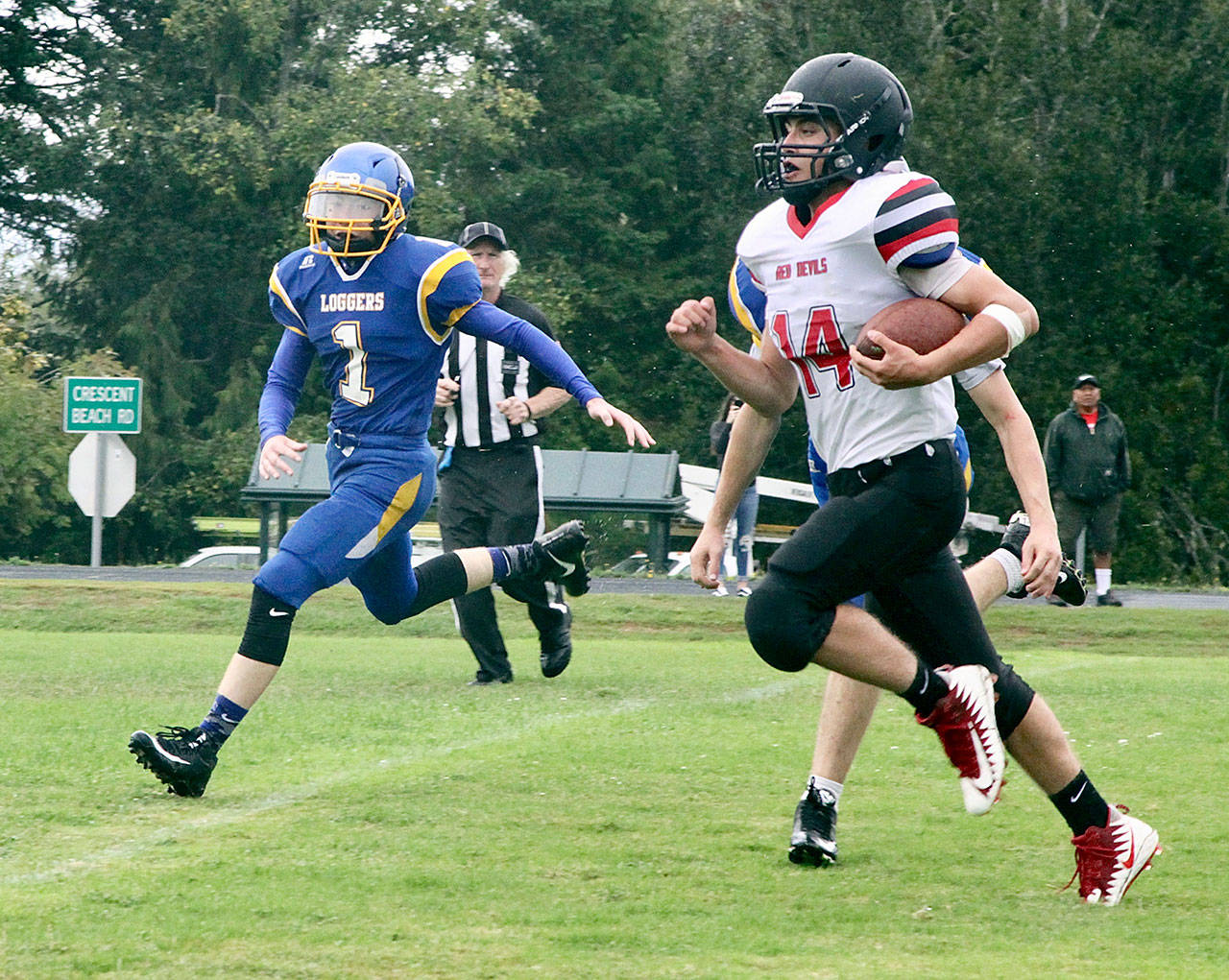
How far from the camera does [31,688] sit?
28.0 ft

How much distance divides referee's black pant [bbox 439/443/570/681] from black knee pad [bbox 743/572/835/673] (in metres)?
4.73

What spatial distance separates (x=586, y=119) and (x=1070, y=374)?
13.0 m

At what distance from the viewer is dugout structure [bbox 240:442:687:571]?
68.5 feet

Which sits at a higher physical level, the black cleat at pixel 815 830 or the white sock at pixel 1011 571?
the white sock at pixel 1011 571

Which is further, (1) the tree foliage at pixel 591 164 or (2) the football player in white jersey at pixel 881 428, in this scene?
(1) the tree foliage at pixel 591 164

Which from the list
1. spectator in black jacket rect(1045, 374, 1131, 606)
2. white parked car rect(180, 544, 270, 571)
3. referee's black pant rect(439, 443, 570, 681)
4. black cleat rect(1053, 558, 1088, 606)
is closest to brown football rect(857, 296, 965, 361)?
black cleat rect(1053, 558, 1088, 606)

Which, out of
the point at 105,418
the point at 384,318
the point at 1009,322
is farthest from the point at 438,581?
the point at 105,418

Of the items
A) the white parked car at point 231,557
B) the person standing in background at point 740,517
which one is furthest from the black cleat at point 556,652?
the white parked car at point 231,557

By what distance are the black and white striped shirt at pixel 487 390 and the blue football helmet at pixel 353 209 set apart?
8.66ft

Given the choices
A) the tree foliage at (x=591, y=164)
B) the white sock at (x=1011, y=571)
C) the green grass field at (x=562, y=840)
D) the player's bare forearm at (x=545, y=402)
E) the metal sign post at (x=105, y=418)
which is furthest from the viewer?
the tree foliage at (x=591, y=164)

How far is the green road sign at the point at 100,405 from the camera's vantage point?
2166 cm

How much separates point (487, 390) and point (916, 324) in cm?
490

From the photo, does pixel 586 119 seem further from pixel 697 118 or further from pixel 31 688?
pixel 31 688

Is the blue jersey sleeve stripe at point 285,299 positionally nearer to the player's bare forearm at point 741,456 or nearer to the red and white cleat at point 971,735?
the player's bare forearm at point 741,456
